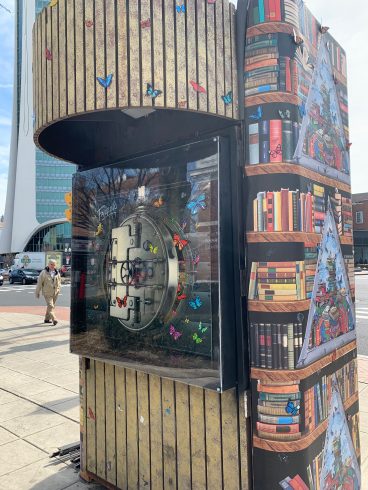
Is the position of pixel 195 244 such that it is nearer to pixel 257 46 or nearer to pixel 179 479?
pixel 257 46

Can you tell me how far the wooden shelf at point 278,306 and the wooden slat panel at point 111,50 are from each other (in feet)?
4.20

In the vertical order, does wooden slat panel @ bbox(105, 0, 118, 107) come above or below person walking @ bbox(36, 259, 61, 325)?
above

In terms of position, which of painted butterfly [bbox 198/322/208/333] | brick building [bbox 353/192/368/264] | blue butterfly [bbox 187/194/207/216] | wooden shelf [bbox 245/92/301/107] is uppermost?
brick building [bbox 353/192/368/264]

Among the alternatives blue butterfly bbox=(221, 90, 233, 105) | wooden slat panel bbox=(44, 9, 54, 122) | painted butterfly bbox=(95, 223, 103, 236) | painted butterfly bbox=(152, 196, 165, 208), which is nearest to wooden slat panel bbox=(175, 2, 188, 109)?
blue butterfly bbox=(221, 90, 233, 105)

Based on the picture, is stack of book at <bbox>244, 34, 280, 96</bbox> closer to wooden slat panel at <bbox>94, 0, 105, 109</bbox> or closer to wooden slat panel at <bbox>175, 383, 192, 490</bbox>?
wooden slat panel at <bbox>94, 0, 105, 109</bbox>

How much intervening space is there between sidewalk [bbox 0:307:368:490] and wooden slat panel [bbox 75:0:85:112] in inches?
109

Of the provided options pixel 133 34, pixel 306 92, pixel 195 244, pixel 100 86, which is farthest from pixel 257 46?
pixel 195 244

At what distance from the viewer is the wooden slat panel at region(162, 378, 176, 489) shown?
2582 millimetres

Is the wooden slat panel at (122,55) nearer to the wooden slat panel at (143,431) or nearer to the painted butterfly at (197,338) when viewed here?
the painted butterfly at (197,338)

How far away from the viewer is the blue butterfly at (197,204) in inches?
92.0

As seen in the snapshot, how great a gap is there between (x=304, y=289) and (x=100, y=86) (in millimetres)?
1507

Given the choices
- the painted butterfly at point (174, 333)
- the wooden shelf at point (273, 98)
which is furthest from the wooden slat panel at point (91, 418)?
the wooden shelf at point (273, 98)

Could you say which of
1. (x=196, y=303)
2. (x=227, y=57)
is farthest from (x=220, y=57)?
(x=196, y=303)

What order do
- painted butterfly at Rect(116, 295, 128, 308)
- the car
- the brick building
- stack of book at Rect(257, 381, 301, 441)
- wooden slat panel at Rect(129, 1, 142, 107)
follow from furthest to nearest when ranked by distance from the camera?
the brick building < the car < painted butterfly at Rect(116, 295, 128, 308) < stack of book at Rect(257, 381, 301, 441) < wooden slat panel at Rect(129, 1, 142, 107)
